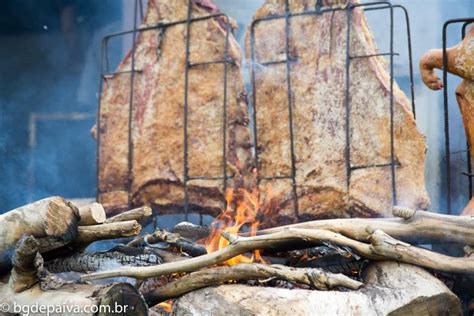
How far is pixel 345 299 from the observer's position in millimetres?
2834

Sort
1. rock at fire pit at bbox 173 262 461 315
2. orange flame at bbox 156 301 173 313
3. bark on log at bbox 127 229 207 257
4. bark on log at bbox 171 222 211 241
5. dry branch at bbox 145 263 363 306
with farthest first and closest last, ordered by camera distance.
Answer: bark on log at bbox 171 222 211 241, bark on log at bbox 127 229 207 257, orange flame at bbox 156 301 173 313, dry branch at bbox 145 263 363 306, rock at fire pit at bbox 173 262 461 315

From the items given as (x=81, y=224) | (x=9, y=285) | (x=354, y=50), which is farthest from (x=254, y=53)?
(x=9, y=285)

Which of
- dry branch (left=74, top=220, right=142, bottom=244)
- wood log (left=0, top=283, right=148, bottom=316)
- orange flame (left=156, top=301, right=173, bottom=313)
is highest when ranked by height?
dry branch (left=74, top=220, right=142, bottom=244)

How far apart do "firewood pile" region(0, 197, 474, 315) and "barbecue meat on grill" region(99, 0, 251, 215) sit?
1.65 metres

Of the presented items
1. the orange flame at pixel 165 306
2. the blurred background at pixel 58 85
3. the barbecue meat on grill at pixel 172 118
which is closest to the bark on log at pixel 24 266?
the orange flame at pixel 165 306

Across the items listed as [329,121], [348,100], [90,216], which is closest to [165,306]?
[90,216]

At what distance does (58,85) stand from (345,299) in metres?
6.82

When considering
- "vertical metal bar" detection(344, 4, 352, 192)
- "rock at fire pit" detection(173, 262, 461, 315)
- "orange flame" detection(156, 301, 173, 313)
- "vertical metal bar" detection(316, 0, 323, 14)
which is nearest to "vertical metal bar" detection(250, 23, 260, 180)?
"vertical metal bar" detection(316, 0, 323, 14)

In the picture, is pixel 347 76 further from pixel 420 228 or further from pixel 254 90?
pixel 420 228

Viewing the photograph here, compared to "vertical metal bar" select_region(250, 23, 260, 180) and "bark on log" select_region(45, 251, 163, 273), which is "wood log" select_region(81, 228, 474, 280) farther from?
"vertical metal bar" select_region(250, 23, 260, 180)

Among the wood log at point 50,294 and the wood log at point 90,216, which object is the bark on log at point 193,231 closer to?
the wood log at point 90,216

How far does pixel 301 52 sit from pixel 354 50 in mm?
432

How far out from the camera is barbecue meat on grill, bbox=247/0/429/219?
15.3 feet

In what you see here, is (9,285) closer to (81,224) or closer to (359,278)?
(81,224)
